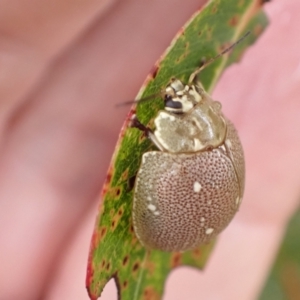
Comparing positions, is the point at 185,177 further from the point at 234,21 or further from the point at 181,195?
the point at 234,21

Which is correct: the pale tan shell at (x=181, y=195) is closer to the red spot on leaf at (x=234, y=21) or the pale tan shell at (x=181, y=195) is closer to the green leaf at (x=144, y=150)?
the green leaf at (x=144, y=150)

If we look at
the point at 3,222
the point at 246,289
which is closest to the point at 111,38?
the point at 3,222

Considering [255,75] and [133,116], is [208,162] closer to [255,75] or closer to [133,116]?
[133,116]

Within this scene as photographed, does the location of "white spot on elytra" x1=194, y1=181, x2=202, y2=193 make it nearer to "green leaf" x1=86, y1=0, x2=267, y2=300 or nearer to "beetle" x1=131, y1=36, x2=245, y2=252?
"beetle" x1=131, y1=36, x2=245, y2=252

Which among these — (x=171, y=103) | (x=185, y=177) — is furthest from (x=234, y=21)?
(x=185, y=177)

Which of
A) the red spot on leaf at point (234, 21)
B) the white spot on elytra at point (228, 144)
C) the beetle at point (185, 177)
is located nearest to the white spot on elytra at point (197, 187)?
the beetle at point (185, 177)

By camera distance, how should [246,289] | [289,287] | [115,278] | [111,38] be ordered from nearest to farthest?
1. [115,278]
2. [111,38]
3. [246,289]
4. [289,287]
